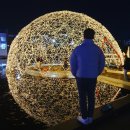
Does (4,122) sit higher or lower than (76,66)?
lower

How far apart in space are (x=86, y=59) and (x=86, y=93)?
582 millimetres

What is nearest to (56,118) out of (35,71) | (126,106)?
(126,106)

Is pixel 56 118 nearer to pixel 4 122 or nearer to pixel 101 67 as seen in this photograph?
pixel 4 122

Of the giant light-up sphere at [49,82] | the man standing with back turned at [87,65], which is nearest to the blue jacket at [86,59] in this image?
the man standing with back turned at [87,65]

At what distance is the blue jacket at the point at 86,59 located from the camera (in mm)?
4922

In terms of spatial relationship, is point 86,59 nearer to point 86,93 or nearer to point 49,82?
point 86,93

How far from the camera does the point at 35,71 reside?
14430 millimetres

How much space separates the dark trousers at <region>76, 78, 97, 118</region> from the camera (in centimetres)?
502

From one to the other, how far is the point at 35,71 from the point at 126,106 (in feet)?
27.5

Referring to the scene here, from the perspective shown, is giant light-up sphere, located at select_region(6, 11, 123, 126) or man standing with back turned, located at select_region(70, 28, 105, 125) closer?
man standing with back turned, located at select_region(70, 28, 105, 125)

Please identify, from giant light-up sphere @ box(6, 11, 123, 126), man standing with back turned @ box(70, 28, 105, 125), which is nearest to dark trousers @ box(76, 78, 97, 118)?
man standing with back turned @ box(70, 28, 105, 125)

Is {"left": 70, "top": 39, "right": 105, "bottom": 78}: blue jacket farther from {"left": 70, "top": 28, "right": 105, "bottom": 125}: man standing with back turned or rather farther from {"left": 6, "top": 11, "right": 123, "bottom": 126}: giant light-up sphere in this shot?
{"left": 6, "top": 11, "right": 123, "bottom": 126}: giant light-up sphere

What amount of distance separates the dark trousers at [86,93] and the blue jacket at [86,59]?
0.29 feet

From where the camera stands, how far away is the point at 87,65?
4965 millimetres
